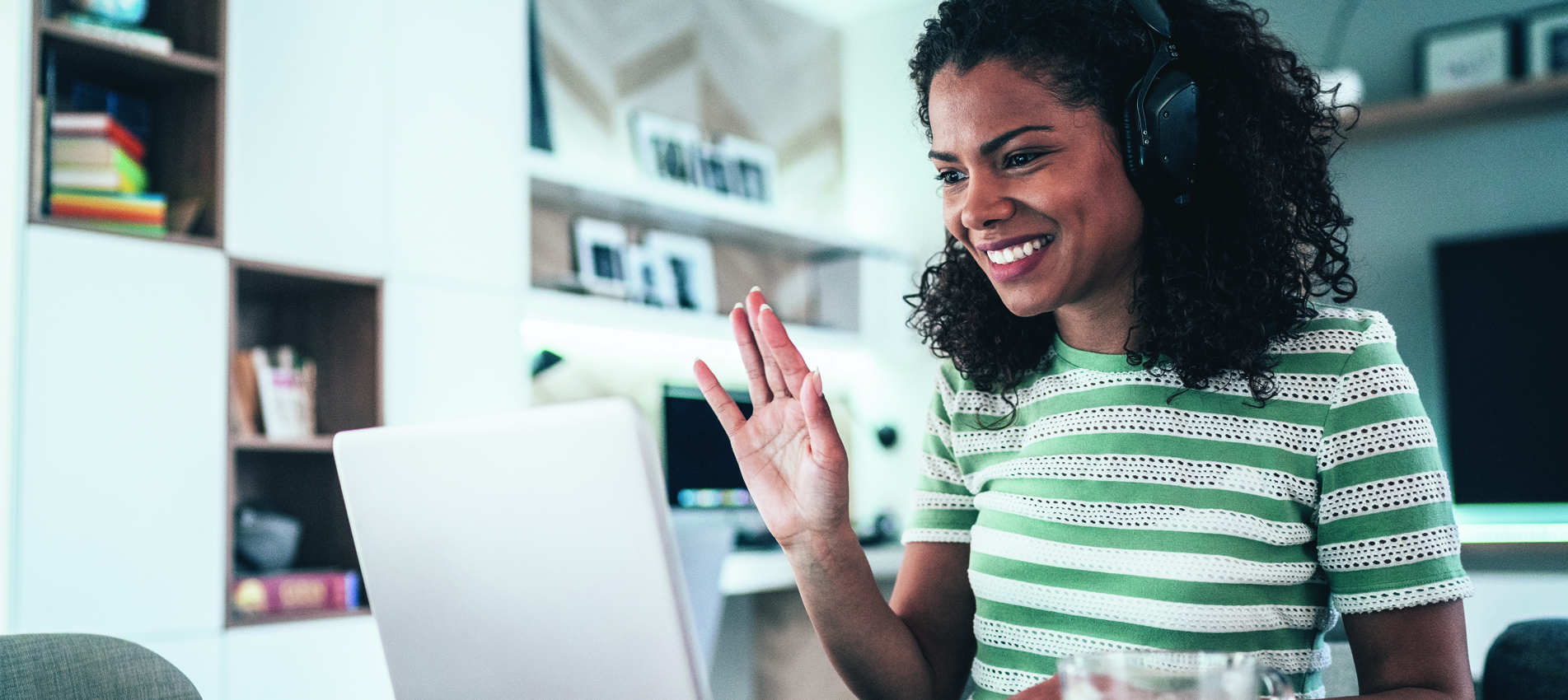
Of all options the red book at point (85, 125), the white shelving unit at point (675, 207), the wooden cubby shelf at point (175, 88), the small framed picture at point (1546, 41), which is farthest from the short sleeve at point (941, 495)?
the small framed picture at point (1546, 41)

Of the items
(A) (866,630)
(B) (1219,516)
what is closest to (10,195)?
(A) (866,630)

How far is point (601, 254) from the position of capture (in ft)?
11.5

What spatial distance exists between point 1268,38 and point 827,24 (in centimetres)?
374

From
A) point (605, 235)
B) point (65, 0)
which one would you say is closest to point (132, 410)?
point (65, 0)

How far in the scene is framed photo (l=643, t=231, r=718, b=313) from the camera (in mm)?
3615

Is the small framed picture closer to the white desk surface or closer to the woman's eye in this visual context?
the white desk surface

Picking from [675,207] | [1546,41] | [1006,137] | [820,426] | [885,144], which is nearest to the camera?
[820,426]

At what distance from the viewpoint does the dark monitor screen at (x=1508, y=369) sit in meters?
3.10

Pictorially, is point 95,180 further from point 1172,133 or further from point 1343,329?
point 1343,329

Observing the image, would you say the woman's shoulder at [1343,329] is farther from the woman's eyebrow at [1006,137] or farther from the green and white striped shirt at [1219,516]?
the woman's eyebrow at [1006,137]

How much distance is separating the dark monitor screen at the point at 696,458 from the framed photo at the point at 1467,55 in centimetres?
230

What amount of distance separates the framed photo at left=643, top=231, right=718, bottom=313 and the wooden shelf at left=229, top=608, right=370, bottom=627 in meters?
1.44

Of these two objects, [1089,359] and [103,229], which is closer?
[1089,359]

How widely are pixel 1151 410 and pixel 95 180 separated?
2.13 m
